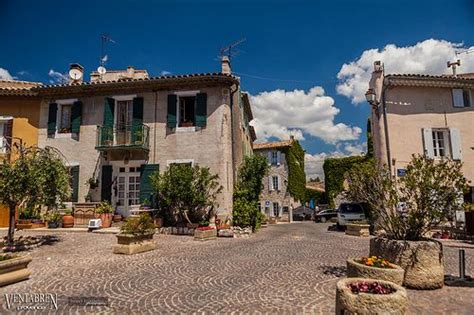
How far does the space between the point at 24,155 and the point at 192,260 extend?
252 inches

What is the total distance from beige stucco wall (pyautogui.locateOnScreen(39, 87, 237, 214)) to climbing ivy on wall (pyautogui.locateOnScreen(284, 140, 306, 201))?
19.6 meters

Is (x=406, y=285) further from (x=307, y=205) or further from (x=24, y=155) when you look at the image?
(x=307, y=205)

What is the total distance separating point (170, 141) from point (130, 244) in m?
6.68

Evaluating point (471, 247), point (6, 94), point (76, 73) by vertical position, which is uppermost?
point (76, 73)

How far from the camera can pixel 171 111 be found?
14.8 m

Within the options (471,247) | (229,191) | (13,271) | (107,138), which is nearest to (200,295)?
(13,271)

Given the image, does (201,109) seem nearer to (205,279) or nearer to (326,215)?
(205,279)

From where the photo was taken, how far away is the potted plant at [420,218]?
573 centimetres

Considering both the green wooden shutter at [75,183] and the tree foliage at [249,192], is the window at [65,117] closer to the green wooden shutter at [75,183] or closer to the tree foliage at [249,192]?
the green wooden shutter at [75,183]

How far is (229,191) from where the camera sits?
14.2 m

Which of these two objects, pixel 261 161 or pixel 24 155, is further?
pixel 261 161

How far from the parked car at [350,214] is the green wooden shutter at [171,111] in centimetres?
1066

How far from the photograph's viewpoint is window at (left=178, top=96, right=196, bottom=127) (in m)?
15.0

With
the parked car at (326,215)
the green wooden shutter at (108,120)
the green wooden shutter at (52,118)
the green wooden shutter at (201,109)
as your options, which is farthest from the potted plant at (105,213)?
the parked car at (326,215)
